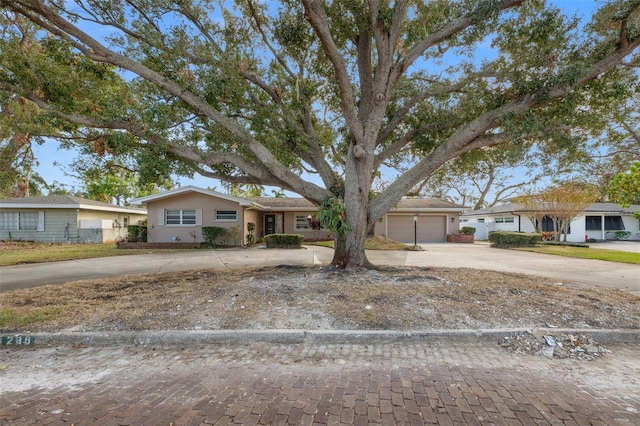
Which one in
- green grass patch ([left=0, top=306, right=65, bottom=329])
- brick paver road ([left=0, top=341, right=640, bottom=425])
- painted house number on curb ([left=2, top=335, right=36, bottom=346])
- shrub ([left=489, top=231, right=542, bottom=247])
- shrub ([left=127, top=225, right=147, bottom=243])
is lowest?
brick paver road ([left=0, top=341, right=640, bottom=425])

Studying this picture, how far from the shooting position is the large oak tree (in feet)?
23.4

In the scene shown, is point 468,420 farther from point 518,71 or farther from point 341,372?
point 518,71

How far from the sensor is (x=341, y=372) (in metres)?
3.60

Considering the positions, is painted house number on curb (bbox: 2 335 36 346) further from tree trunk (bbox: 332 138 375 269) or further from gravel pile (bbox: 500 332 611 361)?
gravel pile (bbox: 500 332 611 361)

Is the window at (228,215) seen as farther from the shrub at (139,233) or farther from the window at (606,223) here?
the window at (606,223)

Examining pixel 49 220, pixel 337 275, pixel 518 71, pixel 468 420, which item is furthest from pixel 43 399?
pixel 49 220

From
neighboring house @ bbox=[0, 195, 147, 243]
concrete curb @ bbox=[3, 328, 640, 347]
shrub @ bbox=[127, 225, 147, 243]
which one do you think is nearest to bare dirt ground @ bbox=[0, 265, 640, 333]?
concrete curb @ bbox=[3, 328, 640, 347]

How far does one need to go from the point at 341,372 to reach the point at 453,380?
1178mm

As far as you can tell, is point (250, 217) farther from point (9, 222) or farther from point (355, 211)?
point (9, 222)

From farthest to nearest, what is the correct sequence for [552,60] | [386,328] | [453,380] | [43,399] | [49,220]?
1. [49,220]
2. [552,60]
3. [386,328]
4. [453,380]
5. [43,399]

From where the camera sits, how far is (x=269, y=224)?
2484 centimetres

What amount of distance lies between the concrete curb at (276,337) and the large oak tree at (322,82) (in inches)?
143

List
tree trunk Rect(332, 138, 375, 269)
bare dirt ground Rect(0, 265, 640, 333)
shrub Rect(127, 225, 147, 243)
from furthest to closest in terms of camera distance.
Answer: shrub Rect(127, 225, 147, 243) → tree trunk Rect(332, 138, 375, 269) → bare dirt ground Rect(0, 265, 640, 333)

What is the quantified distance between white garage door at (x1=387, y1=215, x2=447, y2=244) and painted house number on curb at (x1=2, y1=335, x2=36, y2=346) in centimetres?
2300
